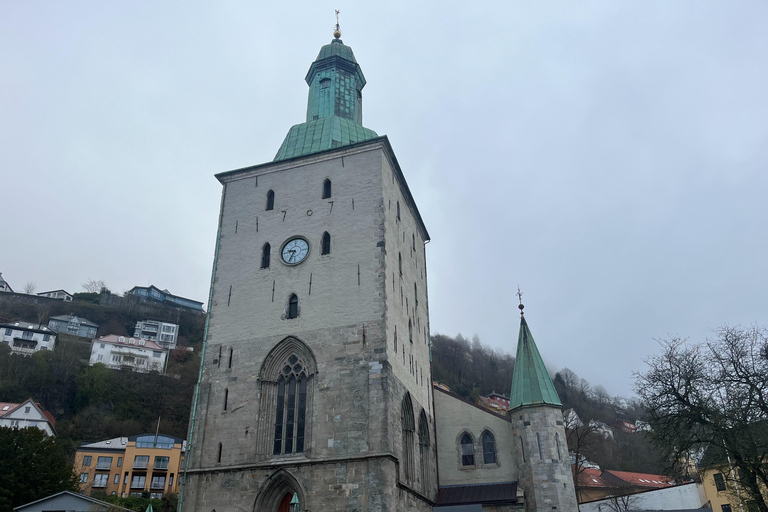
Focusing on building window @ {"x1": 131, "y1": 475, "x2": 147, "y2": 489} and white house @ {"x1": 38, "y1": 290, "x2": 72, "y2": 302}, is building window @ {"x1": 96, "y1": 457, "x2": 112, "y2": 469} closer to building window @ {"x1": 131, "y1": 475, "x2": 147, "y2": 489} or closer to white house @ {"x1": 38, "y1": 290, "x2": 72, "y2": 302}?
building window @ {"x1": 131, "y1": 475, "x2": 147, "y2": 489}

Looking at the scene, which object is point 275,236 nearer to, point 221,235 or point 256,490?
point 221,235

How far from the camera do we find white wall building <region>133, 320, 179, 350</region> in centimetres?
10319

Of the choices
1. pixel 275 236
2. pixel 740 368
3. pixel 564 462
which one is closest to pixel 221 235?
pixel 275 236

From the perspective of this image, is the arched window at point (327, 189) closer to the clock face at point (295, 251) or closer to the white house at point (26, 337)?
the clock face at point (295, 251)

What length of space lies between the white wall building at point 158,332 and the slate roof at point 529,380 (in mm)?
85722

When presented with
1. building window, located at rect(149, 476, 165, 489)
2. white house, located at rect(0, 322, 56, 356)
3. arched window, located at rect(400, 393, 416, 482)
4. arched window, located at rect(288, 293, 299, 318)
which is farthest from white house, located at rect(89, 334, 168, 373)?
arched window, located at rect(400, 393, 416, 482)

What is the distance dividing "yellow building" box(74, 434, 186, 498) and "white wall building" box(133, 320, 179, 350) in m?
40.8

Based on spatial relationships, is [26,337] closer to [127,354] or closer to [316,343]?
[127,354]

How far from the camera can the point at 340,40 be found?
3228cm

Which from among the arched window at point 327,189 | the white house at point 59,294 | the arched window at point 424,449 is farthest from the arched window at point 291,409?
the white house at point 59,294

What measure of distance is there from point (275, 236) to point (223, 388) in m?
6.23

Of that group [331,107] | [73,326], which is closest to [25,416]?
[73,326]

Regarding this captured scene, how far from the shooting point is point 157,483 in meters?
62.3

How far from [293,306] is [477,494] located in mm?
10161
